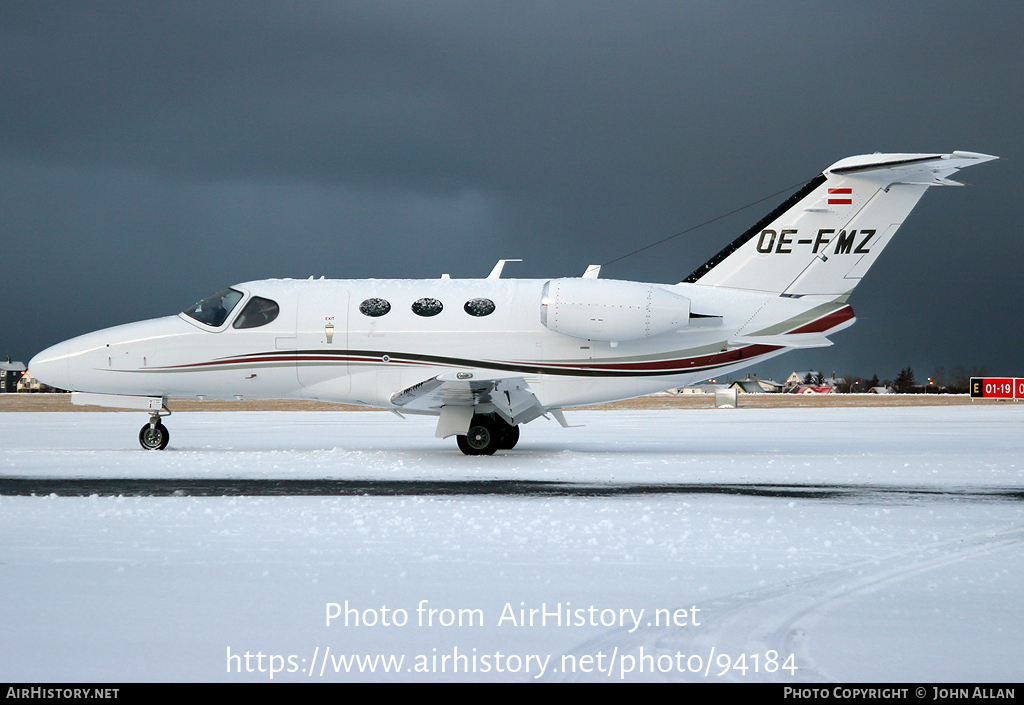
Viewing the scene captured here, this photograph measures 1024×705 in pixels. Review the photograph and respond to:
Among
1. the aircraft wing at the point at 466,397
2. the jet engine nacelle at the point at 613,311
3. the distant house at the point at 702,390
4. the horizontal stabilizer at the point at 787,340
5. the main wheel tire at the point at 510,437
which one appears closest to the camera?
the aircraft wing at the point at 466,397

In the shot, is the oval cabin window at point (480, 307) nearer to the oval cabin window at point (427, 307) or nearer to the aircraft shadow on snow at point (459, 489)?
the oval cabin window at point (427, 307)

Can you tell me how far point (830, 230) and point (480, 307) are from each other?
602 centimetres

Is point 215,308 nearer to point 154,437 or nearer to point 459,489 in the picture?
point 154,437

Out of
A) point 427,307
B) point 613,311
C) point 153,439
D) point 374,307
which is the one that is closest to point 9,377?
point 153,439

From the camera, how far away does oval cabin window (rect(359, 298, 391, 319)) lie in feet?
46.0

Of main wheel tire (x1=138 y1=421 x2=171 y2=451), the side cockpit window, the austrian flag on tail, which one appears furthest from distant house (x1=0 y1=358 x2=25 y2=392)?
the austrian flag on tail

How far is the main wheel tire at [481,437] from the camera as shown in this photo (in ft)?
43.3

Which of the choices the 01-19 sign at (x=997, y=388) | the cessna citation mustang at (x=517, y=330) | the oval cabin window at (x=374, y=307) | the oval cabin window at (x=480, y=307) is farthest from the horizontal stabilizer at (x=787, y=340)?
Answer: the 01-19 sign at (x=997, y=388)

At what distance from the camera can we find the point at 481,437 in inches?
520

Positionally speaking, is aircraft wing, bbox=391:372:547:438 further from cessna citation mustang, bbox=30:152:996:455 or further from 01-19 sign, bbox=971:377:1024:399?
01-19 sign, bbox=971:377:1024:399

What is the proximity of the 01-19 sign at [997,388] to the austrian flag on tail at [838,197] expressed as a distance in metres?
41.8

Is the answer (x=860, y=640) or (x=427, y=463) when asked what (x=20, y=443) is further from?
(x=860, y=640)
